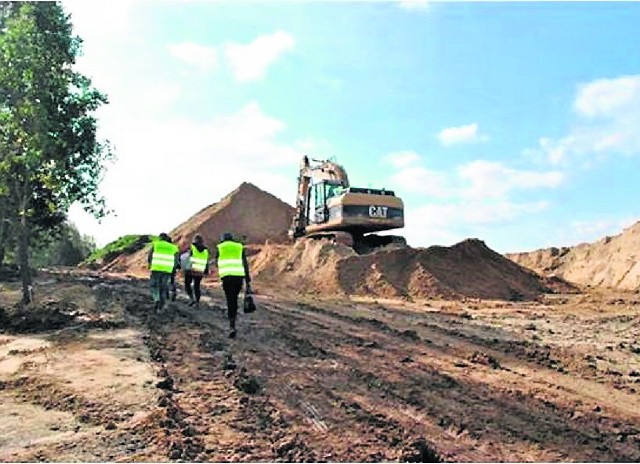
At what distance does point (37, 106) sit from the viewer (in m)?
16.9

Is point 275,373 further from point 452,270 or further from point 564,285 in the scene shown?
point 564,285

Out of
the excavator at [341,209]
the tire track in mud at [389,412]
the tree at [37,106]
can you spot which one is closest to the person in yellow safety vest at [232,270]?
the tire track in mud at [389,412]

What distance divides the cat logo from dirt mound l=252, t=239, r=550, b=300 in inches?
54.1

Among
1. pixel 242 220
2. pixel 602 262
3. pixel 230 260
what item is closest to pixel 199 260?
pixel 230 260

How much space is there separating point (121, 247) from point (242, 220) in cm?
829

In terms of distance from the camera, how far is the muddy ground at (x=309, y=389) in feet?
18.5

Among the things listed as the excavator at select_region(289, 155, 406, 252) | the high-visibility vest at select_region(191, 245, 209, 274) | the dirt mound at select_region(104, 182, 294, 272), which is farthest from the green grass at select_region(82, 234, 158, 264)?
the high-visibility vest at select_region(191, 245, 209, 274)

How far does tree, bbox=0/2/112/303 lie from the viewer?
654 inches

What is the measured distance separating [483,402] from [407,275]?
16458mm

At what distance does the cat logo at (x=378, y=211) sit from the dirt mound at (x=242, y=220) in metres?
17.1

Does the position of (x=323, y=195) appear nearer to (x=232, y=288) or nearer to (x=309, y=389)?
(x=232, y=288)

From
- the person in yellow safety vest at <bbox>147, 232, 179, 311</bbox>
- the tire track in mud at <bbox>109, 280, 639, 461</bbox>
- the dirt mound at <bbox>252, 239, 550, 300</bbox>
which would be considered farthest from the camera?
the dirt mound at <bbox>252, 239, 550, 300</bbox>

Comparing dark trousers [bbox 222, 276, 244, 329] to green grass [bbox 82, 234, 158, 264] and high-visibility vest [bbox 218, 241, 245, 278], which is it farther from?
green grass [bbox 82, 234, 158, 264]

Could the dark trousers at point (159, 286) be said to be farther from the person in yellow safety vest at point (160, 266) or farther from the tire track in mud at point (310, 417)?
the tire track in mud at point (310, 417)
